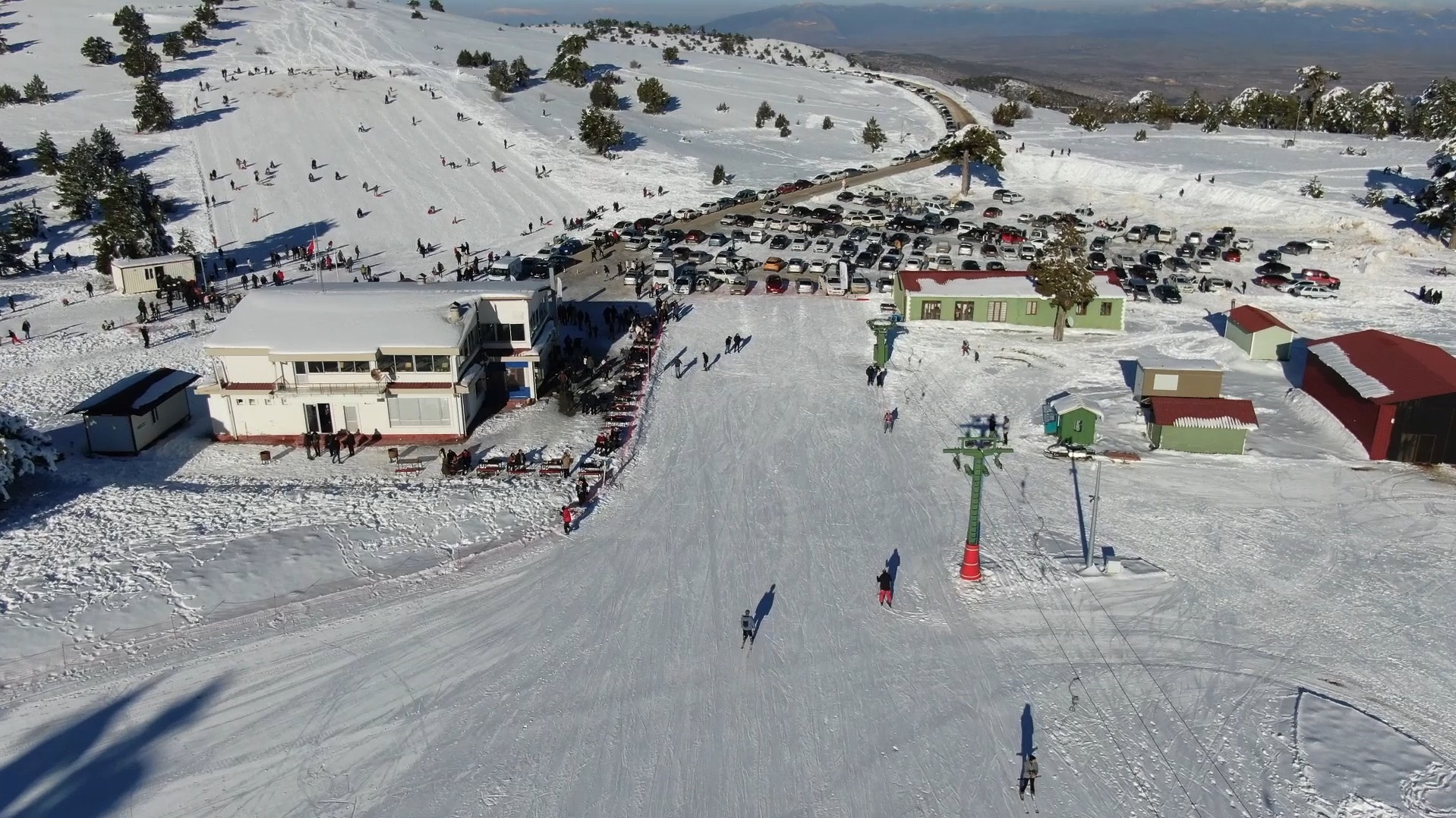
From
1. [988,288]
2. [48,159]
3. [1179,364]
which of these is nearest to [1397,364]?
[1179,364]

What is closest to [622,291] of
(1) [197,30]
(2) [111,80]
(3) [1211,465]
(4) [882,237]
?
(4) [882,237]

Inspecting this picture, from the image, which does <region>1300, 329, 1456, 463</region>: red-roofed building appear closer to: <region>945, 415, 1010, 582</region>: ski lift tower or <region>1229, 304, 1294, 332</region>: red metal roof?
<region>1229, 304, 1294, 332</region>: red metal roof

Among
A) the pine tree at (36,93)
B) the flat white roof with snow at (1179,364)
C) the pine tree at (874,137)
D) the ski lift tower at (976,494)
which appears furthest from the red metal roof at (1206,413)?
the pine tree at (36,93)

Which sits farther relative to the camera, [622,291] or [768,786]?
[622,291]

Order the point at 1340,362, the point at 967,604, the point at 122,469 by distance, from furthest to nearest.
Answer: the point at 1340,362 → the point at 122,469 → the point at 967,604

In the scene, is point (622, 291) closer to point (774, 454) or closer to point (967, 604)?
point (774, 454)

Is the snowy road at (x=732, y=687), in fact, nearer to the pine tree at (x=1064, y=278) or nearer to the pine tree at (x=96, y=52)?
the pine tree at (x=1064, y=278)
